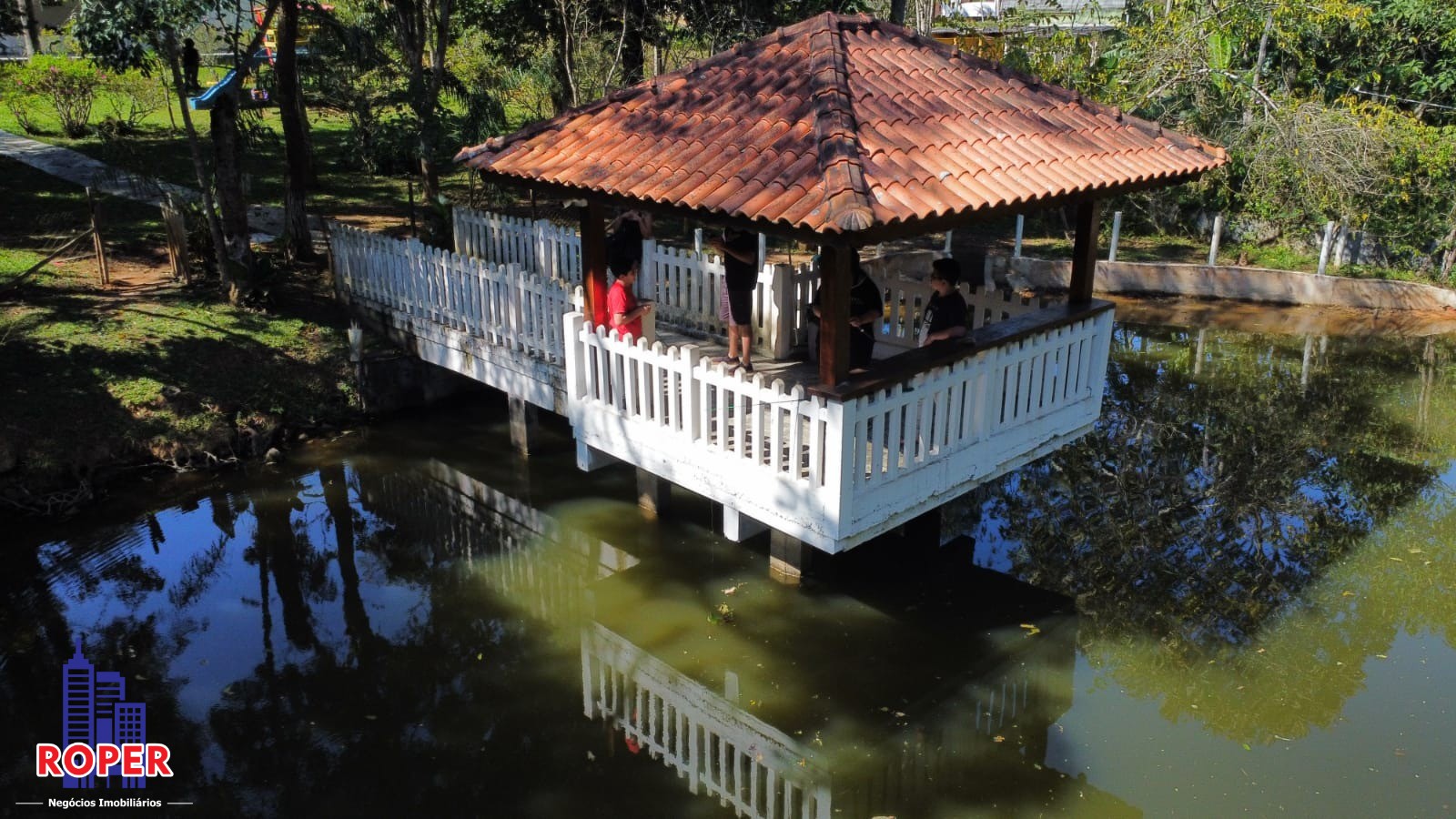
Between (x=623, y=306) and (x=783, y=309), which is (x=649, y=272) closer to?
(x=783, y=309)

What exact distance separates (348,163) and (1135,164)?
1759cm

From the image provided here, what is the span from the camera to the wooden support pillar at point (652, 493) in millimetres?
10602

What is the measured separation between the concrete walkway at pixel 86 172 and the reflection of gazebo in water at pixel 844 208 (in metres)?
10.7

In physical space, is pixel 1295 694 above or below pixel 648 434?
below

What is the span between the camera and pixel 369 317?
13.5 metres

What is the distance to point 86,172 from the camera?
62.0ft

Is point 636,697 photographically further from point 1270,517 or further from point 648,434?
point 1270,517

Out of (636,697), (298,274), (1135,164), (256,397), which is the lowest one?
(636,697)

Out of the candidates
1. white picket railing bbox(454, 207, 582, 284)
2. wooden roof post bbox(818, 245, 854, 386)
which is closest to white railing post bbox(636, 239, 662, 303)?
white picket railing bbox(454, 207, 582, 284)

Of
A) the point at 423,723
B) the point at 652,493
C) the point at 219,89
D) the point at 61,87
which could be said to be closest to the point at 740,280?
the point at 652,493

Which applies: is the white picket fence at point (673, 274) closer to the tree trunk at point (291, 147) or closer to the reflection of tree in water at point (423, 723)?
the tree trunk at point (291, 147)

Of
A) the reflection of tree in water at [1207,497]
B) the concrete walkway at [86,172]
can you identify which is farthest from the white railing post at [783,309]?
the concrete walkway at [86,172]

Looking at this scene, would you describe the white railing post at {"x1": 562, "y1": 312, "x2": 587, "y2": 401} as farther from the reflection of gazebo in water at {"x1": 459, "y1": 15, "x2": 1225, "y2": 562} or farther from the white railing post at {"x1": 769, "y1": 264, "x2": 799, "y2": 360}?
the white railing post at {"x1": 769, "y1": 264, "x2": 799, "y2": 360}

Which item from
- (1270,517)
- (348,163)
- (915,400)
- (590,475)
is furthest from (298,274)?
(1270,517)
